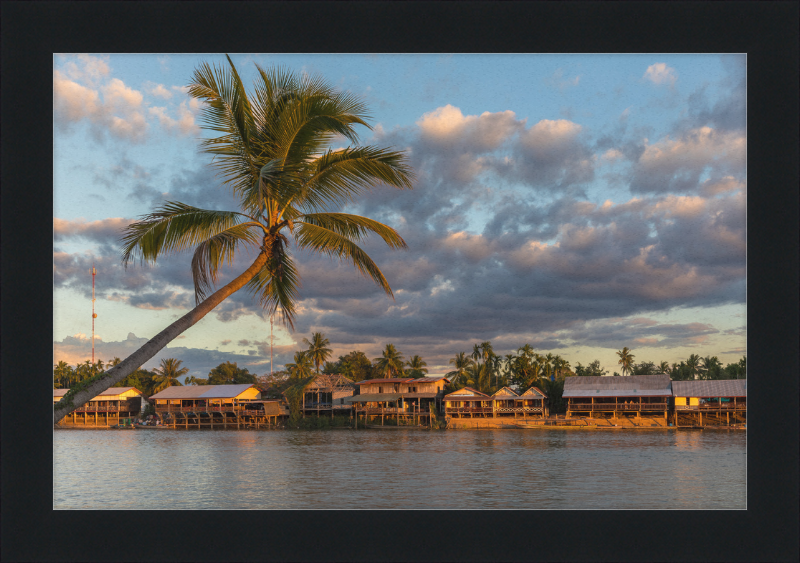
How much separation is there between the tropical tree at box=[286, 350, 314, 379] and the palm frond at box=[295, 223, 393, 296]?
59.5 metres

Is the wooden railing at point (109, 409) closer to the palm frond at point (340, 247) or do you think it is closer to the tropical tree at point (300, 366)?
the tropical tree at point (300, 366)

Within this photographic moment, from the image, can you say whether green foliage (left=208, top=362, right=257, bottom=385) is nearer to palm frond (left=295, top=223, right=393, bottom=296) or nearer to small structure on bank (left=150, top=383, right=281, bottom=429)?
small structure on bank (left=150, top=383, right=281, bottom=429)

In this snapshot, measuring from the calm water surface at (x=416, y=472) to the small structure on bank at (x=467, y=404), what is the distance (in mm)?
5525

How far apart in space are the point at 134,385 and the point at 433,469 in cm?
4546

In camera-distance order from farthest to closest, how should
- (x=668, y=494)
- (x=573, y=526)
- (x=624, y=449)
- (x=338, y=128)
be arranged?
(x=624, y=449), (x=668, y=494), (x=573, y=526), (x=338, y=128)

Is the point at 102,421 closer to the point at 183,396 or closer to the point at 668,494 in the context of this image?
the point at 183,396

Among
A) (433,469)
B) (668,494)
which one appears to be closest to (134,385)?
(433,469)

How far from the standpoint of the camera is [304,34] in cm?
525

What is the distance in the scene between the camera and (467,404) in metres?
48.1

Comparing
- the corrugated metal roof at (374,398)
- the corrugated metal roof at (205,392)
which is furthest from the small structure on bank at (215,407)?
the corrugated metal roof at (374,398)

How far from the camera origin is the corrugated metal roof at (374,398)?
4922 centimetres

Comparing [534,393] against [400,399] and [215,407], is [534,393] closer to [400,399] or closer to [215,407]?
[400,399]

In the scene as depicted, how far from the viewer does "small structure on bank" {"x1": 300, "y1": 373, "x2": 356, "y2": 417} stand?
50.7 m

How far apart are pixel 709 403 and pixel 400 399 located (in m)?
21.8
